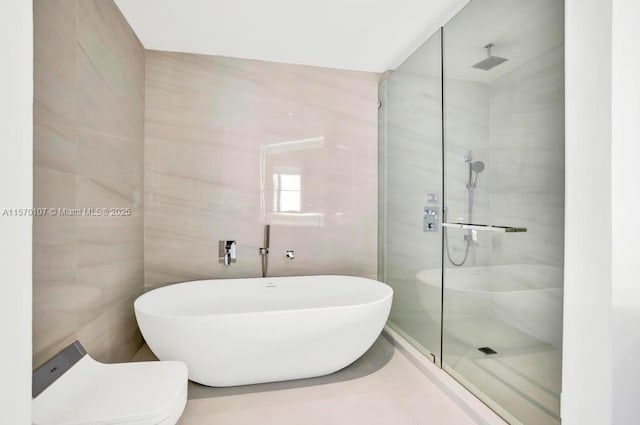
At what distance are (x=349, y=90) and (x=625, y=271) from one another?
2.63 metres

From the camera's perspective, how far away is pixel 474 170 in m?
2.02

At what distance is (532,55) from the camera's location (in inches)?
63.4

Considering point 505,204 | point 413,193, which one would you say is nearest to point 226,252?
point 413,193

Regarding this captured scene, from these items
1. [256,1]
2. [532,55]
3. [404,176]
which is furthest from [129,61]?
[532,55]

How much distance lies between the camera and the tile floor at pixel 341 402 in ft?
6.06

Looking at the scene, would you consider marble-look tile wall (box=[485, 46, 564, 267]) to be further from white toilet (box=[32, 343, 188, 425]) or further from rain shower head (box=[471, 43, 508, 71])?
white toilet (box=[32, 343, 188, 425])

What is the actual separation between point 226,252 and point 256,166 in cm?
80

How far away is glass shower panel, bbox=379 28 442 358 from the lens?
2430 millimetres

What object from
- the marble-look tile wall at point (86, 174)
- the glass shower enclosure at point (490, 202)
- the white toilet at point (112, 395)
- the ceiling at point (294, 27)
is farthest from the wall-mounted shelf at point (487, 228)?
the marble-look tile wall at point (86, 174)

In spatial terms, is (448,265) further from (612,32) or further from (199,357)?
(199,357)

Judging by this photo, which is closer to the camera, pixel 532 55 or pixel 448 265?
pixel 532 55

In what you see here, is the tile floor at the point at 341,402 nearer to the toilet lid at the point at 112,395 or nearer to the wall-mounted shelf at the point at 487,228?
the toilet lid at the point at 112,395

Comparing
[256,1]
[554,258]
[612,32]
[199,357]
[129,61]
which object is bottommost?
[199,357]

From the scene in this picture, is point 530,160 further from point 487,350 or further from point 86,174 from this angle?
point 86,174
